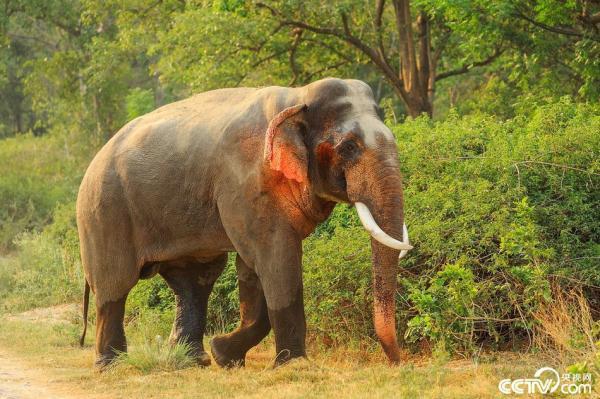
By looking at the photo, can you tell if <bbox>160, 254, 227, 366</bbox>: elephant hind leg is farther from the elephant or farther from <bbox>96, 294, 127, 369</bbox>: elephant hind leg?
<bbox>96, 294, 127, 369</bbox>: elephant hind leg

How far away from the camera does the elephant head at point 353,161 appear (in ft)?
27.8

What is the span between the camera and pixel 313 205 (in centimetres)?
906

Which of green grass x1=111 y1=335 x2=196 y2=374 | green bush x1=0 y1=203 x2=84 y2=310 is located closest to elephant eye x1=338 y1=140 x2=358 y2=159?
green grass x1=111 y1=335 x2=196 y2=374

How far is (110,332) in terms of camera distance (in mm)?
10383

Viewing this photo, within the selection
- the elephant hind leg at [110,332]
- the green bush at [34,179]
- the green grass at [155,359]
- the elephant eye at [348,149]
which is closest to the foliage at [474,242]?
the elephant eye at [348,149]

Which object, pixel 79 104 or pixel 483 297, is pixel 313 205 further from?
pixel 79 104

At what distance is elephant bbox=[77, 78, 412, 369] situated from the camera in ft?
28.3

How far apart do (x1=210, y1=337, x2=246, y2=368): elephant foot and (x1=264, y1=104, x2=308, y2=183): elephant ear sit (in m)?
1.97

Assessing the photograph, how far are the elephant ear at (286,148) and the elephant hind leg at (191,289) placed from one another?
2254 millimetres

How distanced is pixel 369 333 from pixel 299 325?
5.08 ft

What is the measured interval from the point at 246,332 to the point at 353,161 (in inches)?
84.1

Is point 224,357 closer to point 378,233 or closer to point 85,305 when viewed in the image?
point 85,305

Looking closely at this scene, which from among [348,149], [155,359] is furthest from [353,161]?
[155,359]

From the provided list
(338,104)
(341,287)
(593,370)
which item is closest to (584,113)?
(341,287)
